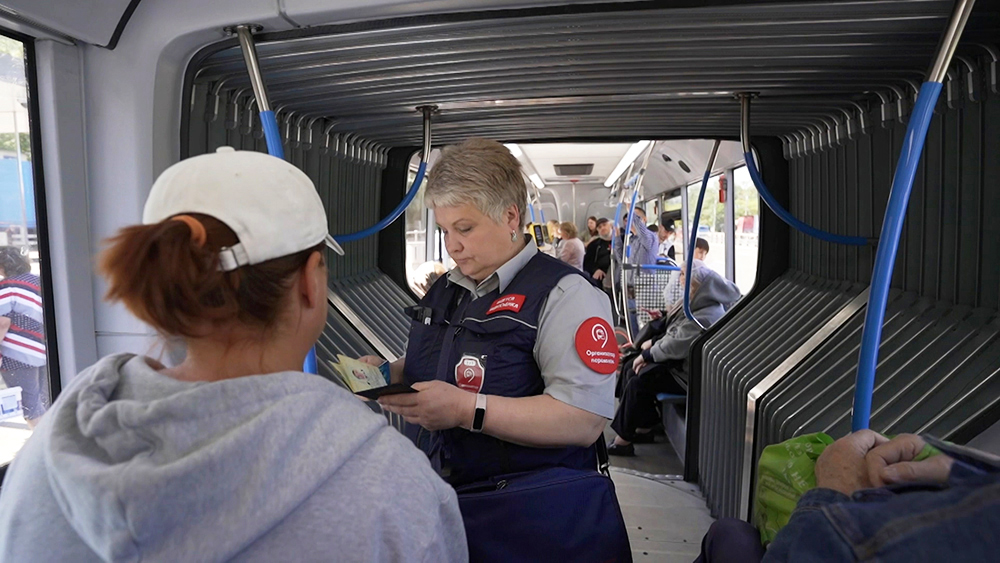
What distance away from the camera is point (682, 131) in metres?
4.16

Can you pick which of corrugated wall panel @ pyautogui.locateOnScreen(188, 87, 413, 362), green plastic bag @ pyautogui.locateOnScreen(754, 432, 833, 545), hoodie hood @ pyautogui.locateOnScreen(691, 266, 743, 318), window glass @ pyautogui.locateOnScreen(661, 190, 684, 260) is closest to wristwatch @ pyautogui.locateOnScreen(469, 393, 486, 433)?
green plastic bag @ pyautogui.locateOnScreen(754, 432, 833, 545)

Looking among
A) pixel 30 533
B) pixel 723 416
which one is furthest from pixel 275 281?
pixel 723 416

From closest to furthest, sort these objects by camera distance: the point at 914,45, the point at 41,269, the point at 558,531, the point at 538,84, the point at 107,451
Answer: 1. the point at 107,451
2. the point at 558,531
3. the point at 41,269
4. the point at 914,45
5. the point at 538,84

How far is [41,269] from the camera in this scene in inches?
82.0

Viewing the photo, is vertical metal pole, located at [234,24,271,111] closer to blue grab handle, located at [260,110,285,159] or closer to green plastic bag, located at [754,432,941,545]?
blue grab handle, located at [260,110,285,159]

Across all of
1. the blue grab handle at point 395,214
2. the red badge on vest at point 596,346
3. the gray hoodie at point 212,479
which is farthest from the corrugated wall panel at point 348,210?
the gray hoodie at point 212,479

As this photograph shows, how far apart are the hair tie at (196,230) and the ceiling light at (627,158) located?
8.19 m

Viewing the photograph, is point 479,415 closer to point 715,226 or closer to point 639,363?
point 639,363

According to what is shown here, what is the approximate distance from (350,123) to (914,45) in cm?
275

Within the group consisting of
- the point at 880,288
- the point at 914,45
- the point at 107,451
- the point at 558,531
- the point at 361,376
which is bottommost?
the point at 558,531

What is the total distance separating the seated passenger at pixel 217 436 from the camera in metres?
0.85

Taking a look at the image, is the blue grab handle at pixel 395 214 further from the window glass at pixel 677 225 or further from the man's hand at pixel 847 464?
the window glass at pixel 677 225

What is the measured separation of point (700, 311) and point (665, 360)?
0.53 meters

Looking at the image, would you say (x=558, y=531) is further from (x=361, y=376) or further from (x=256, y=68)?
(x=256, y=68)
